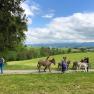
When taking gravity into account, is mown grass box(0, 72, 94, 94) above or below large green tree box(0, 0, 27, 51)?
below

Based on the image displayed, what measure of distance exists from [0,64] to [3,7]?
15.9 m

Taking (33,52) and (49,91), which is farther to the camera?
(33,52)

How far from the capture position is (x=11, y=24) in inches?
2074

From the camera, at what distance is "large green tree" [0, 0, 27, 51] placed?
52156mm

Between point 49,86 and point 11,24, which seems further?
point 11,24

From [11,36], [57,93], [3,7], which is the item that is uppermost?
[3,7]

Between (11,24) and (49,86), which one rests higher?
(11,24)

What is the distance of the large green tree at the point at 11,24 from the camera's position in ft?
171

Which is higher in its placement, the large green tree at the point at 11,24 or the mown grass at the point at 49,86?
the large green tree at the point at 11,24

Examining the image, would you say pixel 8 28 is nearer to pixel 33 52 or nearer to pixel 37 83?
pixel 37 83

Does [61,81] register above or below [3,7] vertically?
below

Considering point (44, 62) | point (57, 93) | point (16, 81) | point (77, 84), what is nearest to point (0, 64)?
point (44, 62)

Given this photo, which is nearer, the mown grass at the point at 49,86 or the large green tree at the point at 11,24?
the mown grass at the point at 49,86

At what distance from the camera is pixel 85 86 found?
23781 mm
